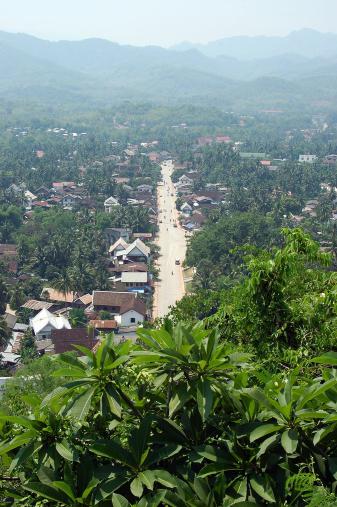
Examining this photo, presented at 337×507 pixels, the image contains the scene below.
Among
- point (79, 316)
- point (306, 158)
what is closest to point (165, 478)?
point (79, 316)

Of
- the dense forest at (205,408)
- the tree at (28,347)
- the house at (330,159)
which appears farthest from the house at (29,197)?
the house at (330,159)

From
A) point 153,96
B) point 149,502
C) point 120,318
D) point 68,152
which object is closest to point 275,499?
point 149,502

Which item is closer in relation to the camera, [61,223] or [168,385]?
[168,385]

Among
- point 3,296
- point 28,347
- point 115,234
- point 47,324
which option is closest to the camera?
point 28,347

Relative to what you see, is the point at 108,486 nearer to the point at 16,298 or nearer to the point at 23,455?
the point at 23,455

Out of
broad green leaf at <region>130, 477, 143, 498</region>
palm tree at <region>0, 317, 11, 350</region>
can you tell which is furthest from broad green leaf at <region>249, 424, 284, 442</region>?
palm tree at <region>0, 317, 11, 350</region>

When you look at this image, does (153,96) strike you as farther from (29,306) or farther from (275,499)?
(275,499)

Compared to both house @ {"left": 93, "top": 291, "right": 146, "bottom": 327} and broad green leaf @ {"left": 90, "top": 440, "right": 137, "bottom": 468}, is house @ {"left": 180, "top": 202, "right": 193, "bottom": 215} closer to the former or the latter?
Result: house @ {"left": 93, "top": 291, "right": 146, "bottom": 327}
